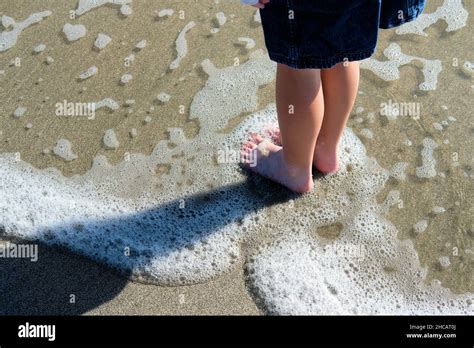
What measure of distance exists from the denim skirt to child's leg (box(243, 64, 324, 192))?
14cm

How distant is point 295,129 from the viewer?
223 centimetres

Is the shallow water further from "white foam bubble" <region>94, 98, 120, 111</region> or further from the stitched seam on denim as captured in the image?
the stitched seam on denim

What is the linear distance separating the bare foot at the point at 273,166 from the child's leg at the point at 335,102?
13 cm

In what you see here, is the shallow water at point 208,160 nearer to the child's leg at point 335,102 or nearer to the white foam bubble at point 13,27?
the white foam bubble at point 13,27

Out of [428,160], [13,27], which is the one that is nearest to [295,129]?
[428,160]

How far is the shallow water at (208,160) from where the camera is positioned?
7.79 ft

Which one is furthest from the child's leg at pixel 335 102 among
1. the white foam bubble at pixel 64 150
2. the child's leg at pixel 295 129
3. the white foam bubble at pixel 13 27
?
the white foam bubble at pixel 13 27

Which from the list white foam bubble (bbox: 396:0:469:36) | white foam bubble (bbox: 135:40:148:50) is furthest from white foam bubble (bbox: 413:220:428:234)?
white foam bubble (bbox: 135:40:148:50)

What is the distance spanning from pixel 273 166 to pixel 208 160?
302mm

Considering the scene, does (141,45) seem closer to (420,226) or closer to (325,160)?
(325,160)
